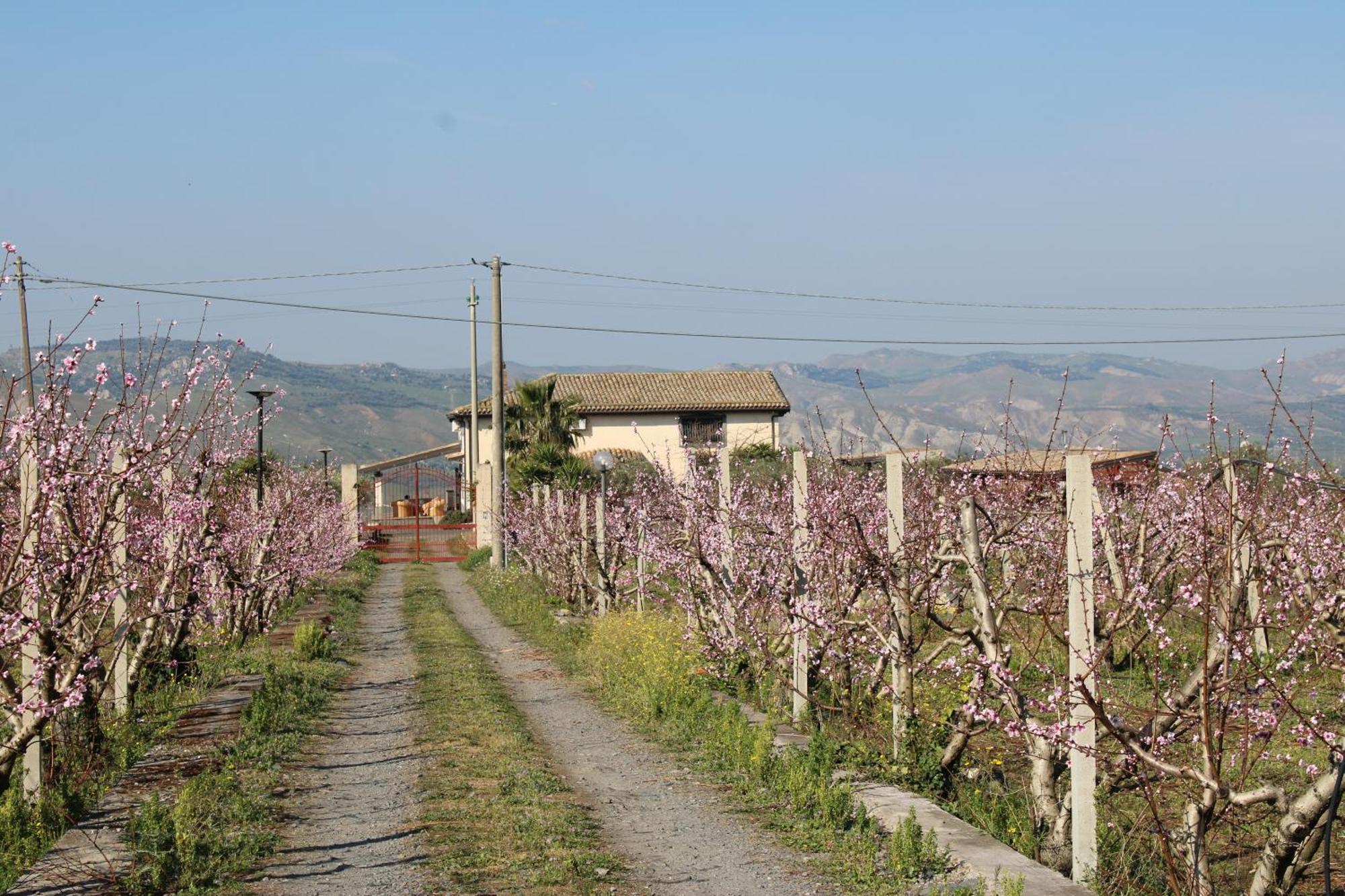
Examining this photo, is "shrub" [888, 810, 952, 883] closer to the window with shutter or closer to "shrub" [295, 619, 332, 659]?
"shrub" [295, 619, 332, 659]

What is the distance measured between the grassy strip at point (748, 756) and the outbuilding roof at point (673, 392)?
145ft

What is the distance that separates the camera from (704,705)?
10211 mm

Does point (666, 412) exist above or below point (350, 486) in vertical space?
above

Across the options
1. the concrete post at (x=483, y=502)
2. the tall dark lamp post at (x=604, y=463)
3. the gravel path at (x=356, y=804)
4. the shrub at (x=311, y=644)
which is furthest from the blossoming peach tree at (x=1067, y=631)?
the concrete post at (x=483, y=502)

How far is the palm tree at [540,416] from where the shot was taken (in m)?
35.1

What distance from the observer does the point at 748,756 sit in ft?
27.6

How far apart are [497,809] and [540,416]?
2815 cm

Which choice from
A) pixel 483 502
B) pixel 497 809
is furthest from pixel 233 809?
pixel 483 502

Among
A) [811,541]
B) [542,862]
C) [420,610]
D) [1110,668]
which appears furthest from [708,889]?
[420,610]

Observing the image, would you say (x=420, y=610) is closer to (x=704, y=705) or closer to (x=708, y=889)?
(x=704, y=705)

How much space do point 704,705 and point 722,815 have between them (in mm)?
2806

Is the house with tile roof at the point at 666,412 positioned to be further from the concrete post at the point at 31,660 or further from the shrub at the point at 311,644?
the concrete post at the point at 31,660

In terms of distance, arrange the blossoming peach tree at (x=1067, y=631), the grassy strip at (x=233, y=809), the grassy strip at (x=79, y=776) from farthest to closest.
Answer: the grassy strip at (x=79, y=776) < the grassy strip at (x=233, y=809) < the blossoming peach tree at (x=1067, y=631)

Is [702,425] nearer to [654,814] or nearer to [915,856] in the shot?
[654,814]
